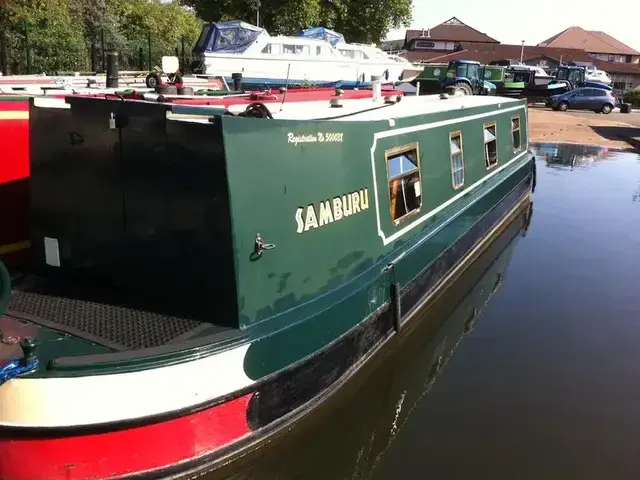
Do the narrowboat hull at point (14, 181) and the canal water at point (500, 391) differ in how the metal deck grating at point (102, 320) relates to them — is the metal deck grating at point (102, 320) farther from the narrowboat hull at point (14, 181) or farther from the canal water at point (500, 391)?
the canal water at point (500, 391)

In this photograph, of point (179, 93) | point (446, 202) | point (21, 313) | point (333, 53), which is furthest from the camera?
point (333, 53)

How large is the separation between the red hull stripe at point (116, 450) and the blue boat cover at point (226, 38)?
17623mm

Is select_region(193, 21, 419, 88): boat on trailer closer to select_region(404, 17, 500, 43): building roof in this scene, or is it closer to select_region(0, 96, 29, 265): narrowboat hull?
select_region(0, 96, 29, 265): narrowboat hull

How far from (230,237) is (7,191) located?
2.17 metres

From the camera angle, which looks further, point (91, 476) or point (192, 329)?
point (192, 329)

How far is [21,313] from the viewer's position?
12.0ft

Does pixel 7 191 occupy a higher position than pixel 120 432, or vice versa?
pixel 7 191

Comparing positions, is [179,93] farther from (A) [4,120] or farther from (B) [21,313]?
(B) [21,313]

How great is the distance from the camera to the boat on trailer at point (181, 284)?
306cm

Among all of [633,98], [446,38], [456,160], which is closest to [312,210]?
[456,160]

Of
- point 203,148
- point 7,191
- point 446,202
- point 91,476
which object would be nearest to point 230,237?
point 203,148

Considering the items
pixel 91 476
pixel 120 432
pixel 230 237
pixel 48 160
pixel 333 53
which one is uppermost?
pixel 333 53

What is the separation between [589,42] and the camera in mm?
68062

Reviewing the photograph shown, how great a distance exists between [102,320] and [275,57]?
58.1 feet
